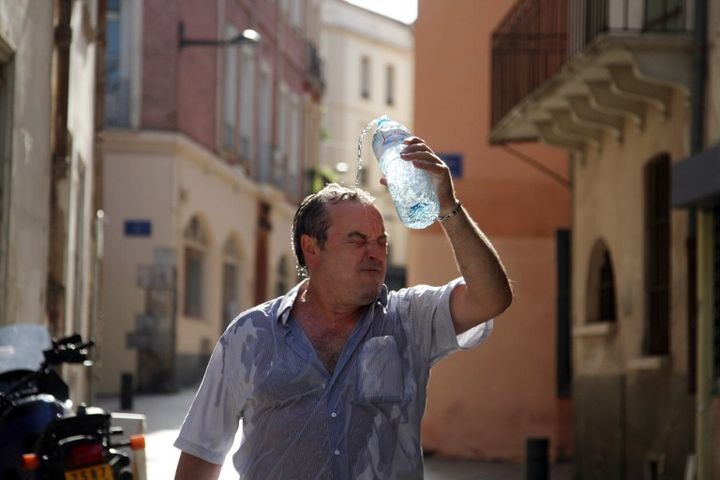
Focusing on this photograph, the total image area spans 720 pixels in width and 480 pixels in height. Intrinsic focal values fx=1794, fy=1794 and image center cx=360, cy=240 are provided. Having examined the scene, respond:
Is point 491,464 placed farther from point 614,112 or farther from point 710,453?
point 710,453

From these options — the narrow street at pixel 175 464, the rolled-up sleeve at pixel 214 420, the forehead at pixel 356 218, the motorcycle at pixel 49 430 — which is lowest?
the narrow street at pixel 175 464

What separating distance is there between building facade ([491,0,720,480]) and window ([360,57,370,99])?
48760 mm

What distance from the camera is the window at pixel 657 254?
1515 cm

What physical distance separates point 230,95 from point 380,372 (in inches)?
1378

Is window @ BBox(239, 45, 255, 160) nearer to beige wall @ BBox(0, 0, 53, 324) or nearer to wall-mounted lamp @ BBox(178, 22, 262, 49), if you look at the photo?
wall-mounted lamp @ BBox(178, 22, 262, 49)

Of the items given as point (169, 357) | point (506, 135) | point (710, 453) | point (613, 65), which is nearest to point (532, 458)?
point (710, 453)

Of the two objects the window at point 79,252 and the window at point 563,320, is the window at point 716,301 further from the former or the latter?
the window at point 563,320

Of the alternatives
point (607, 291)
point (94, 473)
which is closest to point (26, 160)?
A: point (94, 473)

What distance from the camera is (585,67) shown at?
14.8 metres

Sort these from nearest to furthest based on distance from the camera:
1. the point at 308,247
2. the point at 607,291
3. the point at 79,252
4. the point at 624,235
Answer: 1. the point at 308,247
2. the point at 624,235
3. the point at 607,291
4. the point at 79,252

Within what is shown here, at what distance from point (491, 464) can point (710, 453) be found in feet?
27.3

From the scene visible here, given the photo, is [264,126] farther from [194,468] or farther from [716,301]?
[194,468]

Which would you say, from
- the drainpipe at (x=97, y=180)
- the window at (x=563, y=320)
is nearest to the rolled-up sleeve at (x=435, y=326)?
the drainpipe at (x=97, y=180)

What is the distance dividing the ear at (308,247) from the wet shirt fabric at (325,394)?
0.14 meters
